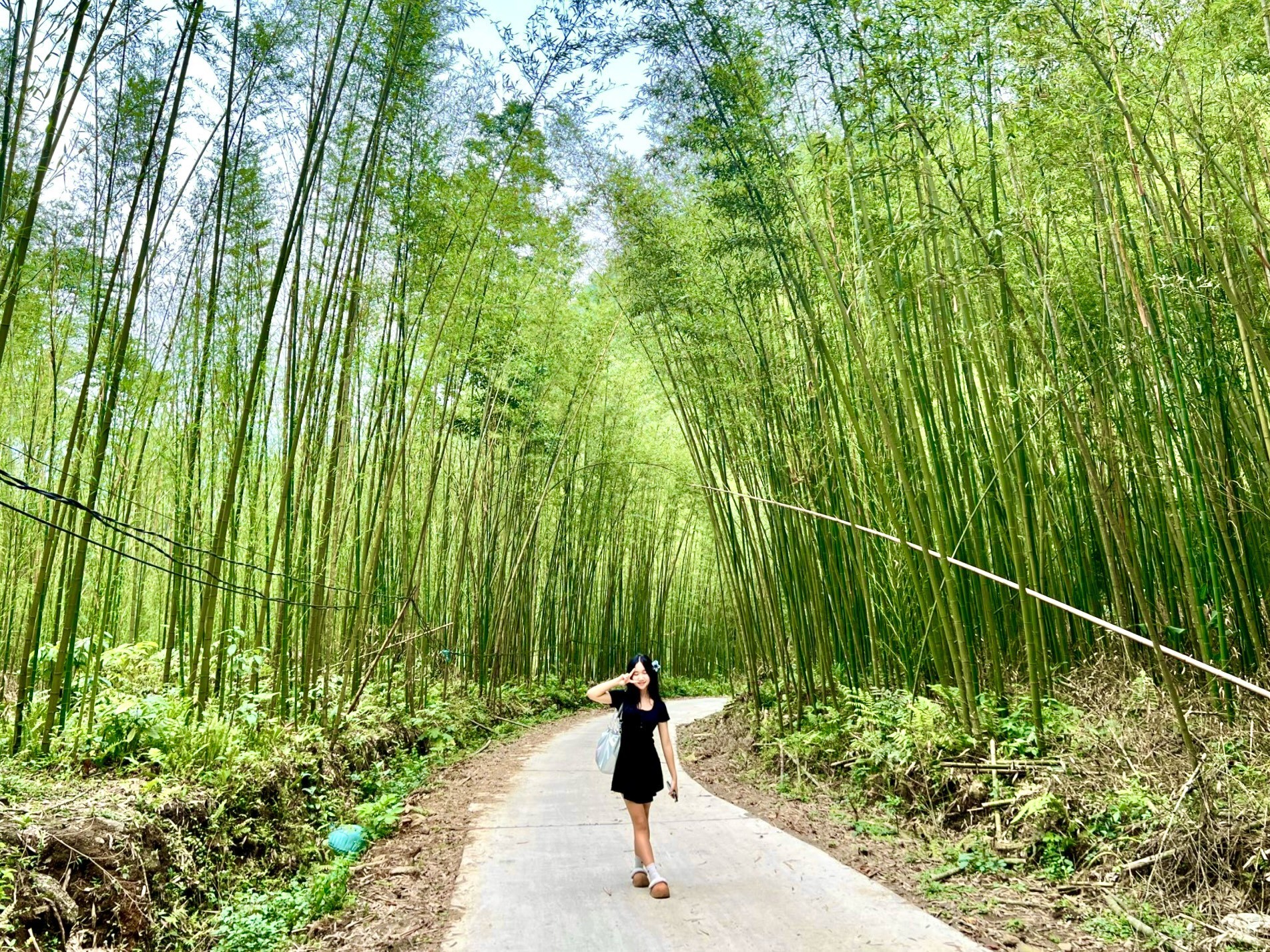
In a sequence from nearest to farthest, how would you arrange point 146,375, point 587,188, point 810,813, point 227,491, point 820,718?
point 227,491 → point 810,813 → point 146,375 → point 820,718 → point 587,188

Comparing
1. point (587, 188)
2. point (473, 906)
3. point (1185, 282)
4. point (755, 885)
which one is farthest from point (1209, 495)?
point (587, 188)

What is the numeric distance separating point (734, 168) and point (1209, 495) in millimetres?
2421

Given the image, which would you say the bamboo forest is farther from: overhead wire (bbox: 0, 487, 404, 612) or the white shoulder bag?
the white shoulder bag

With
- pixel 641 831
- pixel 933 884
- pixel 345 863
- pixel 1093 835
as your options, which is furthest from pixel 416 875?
pixel 1093 835

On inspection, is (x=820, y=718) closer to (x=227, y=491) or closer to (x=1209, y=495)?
(x=1209, y=495)

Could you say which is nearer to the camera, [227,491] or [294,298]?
[227,491]

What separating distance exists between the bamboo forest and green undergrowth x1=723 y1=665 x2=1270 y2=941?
2 cm

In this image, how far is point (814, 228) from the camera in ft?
12.8

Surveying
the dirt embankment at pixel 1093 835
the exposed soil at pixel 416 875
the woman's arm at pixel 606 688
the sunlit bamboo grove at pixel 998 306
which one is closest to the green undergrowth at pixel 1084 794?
the dirt embankment at pixel 1093 835

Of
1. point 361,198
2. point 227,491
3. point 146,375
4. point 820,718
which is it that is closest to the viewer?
point 227,491

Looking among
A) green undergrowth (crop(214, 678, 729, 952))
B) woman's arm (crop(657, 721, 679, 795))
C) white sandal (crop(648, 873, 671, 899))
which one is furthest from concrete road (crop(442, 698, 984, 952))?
green undergrowth (crop(214, 678, 729, 952))

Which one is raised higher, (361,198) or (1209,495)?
(361,198)

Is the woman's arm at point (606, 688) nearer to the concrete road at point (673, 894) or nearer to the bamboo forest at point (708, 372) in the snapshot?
the concrete road at point (673, 894)

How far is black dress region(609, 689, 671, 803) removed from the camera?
246cm
